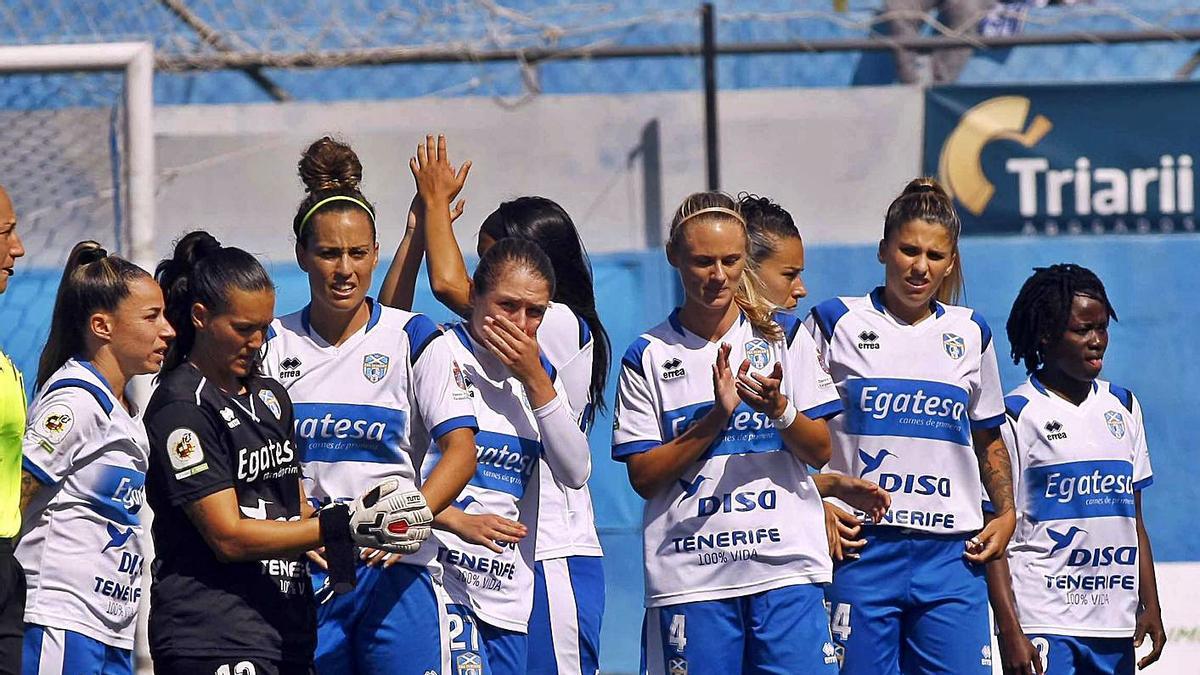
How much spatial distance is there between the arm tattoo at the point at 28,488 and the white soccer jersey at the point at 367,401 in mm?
627

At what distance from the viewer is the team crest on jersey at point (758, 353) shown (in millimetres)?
4609

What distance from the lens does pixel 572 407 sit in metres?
4.77

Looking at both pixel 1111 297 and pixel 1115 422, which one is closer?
pixel 1115 422

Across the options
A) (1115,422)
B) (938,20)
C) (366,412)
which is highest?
(938,20)

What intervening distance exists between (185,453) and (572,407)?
1.34 m

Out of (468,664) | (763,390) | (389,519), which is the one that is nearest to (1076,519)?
(763,390)

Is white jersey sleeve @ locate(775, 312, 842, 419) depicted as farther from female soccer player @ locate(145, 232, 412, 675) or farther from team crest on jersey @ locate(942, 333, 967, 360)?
female soccer player @ locate(145, 232, 412, 675)

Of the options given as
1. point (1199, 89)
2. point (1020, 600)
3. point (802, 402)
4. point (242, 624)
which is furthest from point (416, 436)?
point (1199, 89)

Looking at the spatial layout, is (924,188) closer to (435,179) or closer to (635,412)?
(635,412)

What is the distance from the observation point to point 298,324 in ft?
14.5

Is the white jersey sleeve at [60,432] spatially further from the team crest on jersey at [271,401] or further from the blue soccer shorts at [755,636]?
the blue soccer shorts at [755,636]

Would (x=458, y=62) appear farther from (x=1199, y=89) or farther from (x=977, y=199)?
(x=1199, y=89)

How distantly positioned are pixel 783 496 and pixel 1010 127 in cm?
364

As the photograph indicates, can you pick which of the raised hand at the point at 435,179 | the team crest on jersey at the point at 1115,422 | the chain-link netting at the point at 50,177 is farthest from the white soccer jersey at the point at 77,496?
the team crest on jersey at the point at 1115,422
